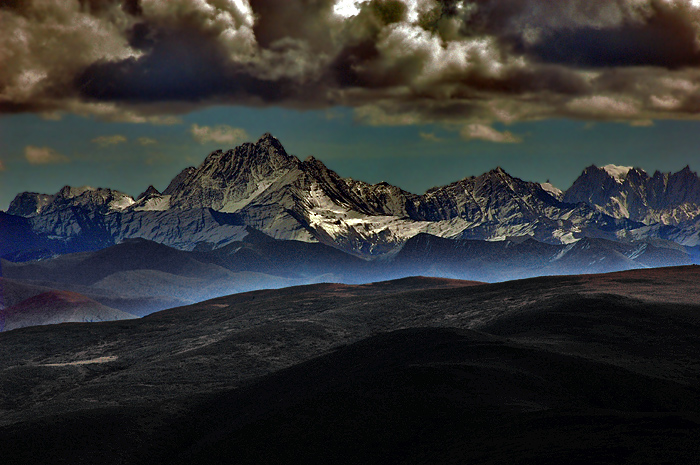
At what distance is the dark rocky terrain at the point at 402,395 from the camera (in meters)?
45.1

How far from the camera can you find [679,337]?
87.8 meters

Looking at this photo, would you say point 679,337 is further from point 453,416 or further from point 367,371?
point 453,416

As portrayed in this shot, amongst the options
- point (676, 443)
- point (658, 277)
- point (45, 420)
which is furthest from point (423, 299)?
point (676, 443)

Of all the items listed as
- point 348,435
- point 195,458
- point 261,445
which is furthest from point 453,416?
point 195,458

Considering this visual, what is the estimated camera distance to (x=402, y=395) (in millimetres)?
58781

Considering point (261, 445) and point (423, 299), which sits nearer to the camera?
point (261, 445)

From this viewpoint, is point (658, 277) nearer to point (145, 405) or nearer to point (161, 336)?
point (161, 336)

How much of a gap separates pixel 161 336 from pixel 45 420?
3365 inches

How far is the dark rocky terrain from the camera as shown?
A: 4506cm

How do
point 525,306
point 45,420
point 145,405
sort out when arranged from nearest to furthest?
1. point 45,420
2. point 145,405
3. point 525,306

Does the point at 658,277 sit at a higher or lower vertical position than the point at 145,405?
higher

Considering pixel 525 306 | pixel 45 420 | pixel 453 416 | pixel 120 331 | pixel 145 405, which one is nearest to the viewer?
pixel 453 416

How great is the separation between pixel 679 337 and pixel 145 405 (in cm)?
6118

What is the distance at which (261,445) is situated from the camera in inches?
2170
